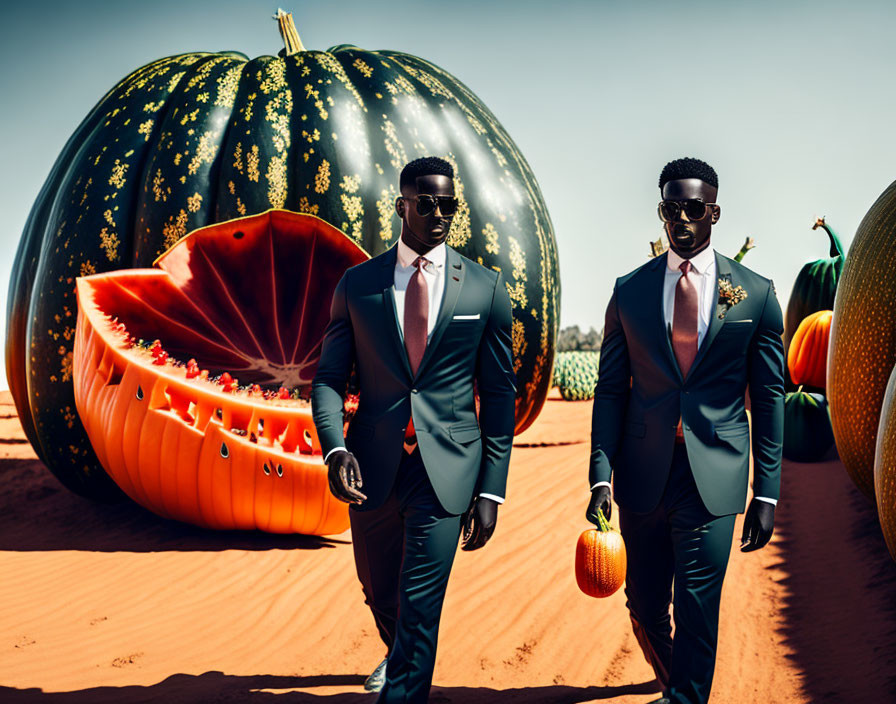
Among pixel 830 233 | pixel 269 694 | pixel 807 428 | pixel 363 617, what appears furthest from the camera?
pixel 830 233

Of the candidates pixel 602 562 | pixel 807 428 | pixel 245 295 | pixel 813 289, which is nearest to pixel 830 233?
pixel 813 289

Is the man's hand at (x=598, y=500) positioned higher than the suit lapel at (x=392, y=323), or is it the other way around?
the suit lapel at (x=392, y=323)

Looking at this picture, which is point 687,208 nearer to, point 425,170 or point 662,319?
point 662,319

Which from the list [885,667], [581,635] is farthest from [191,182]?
[885,667]

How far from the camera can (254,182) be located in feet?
20.3

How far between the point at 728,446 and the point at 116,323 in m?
4.29

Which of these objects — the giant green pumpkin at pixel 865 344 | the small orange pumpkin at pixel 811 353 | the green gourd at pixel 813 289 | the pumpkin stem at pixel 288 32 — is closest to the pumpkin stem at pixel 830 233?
the green gourd at pixel 813 289

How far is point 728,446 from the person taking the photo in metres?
3.37

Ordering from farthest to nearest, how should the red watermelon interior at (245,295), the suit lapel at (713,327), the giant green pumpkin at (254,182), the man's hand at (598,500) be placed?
the giant green pumpkin at (254,182) → the red watermelon interior at (245,295) → the man's hand at (598,500) → the suit lapel at (713,327)

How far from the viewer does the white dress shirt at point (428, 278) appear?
3393 millimetres

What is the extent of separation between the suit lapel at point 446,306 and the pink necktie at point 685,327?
802 mm

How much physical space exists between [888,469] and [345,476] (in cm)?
222

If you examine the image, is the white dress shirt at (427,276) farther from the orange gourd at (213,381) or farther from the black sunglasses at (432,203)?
the orange gourd at (213,381)

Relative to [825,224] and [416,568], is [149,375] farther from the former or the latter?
[825,224]
